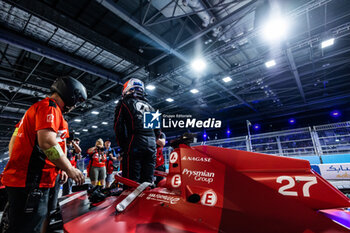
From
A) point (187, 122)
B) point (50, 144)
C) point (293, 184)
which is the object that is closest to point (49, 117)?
point (50, 144)

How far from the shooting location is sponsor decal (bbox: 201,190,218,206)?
1.31 m

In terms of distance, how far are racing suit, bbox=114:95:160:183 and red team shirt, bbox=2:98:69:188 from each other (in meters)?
0.84

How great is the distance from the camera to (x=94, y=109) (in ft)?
46.7

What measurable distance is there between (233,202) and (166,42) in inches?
269

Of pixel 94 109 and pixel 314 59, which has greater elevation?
pixel 314 59

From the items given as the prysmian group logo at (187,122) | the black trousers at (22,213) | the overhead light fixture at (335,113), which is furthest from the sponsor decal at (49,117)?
the overhead light fixture at (335,113)

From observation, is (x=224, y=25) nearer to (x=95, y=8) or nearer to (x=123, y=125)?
(x=95, y=8)

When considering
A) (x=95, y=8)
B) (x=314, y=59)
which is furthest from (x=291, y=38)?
(x=95, y=8)

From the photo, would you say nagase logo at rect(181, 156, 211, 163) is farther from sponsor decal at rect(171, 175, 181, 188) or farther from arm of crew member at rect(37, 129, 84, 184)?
arm of crew member at rect(37, 129, 84, 184)

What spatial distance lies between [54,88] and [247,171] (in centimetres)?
210

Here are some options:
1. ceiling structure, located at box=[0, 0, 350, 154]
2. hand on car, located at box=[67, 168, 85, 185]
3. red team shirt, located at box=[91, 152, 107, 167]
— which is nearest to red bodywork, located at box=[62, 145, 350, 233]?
hand on car, located at box=[67, 168, 85, 185]

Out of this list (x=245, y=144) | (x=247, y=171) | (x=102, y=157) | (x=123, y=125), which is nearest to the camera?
(x=247, y=171)

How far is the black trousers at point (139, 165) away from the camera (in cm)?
221

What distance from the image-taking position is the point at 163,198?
151cm
